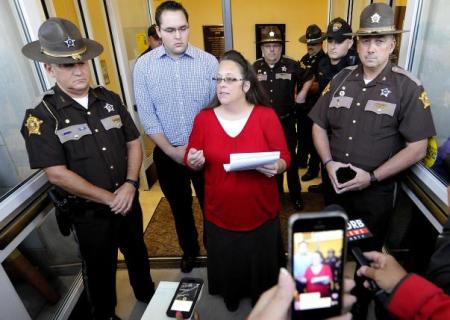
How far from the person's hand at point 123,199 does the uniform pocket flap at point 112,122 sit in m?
0.32

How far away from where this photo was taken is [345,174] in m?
1.69

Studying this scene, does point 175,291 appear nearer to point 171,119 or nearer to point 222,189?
point 222,189

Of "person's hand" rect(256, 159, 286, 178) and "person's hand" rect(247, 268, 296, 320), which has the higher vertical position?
"person's hand" rect(247, 268, 296, 320)

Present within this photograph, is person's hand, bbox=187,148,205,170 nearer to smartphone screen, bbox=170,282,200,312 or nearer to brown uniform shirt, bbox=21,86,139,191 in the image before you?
brown uniform shirt, bbox=21,86,139,191

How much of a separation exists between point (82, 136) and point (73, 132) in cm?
4

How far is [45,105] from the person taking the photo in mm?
1439

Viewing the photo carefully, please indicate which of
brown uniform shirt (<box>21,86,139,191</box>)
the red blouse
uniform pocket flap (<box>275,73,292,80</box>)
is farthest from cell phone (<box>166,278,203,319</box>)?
uniform pocket flap (<box>275,73,292,80</box>)

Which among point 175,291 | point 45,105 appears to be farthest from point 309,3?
point 175,291

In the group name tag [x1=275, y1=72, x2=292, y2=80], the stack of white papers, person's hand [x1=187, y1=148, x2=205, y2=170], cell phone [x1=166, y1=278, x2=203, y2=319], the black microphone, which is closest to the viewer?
the black microphone

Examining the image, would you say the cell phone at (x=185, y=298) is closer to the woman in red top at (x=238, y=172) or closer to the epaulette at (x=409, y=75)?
the woman in red top at (x=238, y=172)

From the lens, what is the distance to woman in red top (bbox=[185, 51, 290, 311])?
1530mm

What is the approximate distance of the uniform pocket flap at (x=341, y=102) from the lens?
5.61 ft

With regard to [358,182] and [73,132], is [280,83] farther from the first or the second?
[73,132]

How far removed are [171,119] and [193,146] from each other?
366mm
